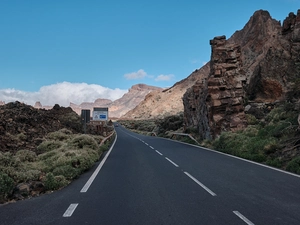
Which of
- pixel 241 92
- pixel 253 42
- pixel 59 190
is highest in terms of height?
pixel 253 42

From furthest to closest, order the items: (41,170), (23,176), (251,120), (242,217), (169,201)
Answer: (251,120), (41,170), (23,176), (169,201), (242,217)

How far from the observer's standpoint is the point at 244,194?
742 centimetres

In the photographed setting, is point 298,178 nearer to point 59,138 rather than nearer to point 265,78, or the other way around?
point 59,138

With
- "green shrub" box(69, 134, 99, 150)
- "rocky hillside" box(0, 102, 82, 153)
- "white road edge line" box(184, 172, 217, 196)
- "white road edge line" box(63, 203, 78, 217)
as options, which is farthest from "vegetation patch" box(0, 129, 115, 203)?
"white road edge line" box(184, 172, 217, 196)

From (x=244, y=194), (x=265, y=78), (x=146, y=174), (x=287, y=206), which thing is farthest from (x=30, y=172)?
(x=265, y=78)

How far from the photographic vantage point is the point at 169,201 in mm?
6777

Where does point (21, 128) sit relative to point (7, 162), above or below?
above

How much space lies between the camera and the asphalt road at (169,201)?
18.2 feet

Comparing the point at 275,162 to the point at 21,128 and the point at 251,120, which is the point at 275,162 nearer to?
the point at 251,120

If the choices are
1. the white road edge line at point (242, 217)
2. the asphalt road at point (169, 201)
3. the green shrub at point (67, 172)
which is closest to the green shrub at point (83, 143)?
the green shrub at point (67, 172)

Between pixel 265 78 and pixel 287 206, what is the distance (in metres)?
24.1

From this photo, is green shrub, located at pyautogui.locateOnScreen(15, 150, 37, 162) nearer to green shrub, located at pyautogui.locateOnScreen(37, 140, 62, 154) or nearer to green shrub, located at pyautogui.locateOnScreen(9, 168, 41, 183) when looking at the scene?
green shrub, located at pyautogui.locateOnScreen(9, 168, 41, 183)

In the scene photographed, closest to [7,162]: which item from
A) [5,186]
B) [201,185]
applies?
[5,186]

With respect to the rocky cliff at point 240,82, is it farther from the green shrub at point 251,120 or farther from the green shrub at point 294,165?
the green shrub at point 294,165
